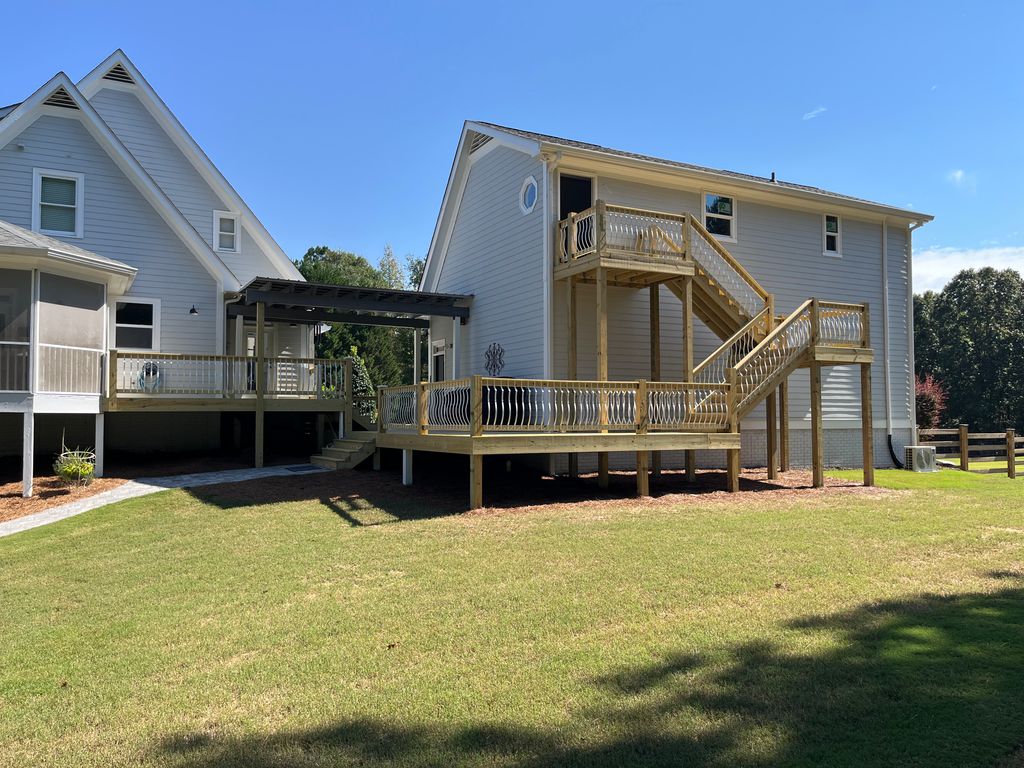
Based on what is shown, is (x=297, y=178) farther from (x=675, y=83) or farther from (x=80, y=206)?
(x=675, y=83)

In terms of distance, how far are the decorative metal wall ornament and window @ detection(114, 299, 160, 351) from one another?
7769 millimetres

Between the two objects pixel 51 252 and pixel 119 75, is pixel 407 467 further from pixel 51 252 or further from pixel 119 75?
pixel 119 75

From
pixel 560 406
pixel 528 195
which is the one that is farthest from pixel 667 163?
pixel 560 406

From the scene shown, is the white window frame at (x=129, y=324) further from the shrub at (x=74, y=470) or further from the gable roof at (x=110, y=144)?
the shrub at (x=74, y=470)

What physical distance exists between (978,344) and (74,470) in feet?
164

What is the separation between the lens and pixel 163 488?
1215cm

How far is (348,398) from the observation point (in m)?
16.1

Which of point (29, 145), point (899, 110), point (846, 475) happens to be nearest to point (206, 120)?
point (29, 145)

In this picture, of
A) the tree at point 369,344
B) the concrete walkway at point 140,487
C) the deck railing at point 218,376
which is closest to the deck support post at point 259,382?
the deck railing at point 218,376

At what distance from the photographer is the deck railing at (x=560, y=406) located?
10820 mm

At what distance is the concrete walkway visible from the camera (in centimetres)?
998

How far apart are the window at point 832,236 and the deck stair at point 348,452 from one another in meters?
12.4

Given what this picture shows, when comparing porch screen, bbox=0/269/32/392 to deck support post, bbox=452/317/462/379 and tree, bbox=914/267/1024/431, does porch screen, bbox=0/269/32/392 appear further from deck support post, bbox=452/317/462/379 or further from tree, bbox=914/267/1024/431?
tree, bbox=914/267/1024/431

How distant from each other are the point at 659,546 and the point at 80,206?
50.2 ft
